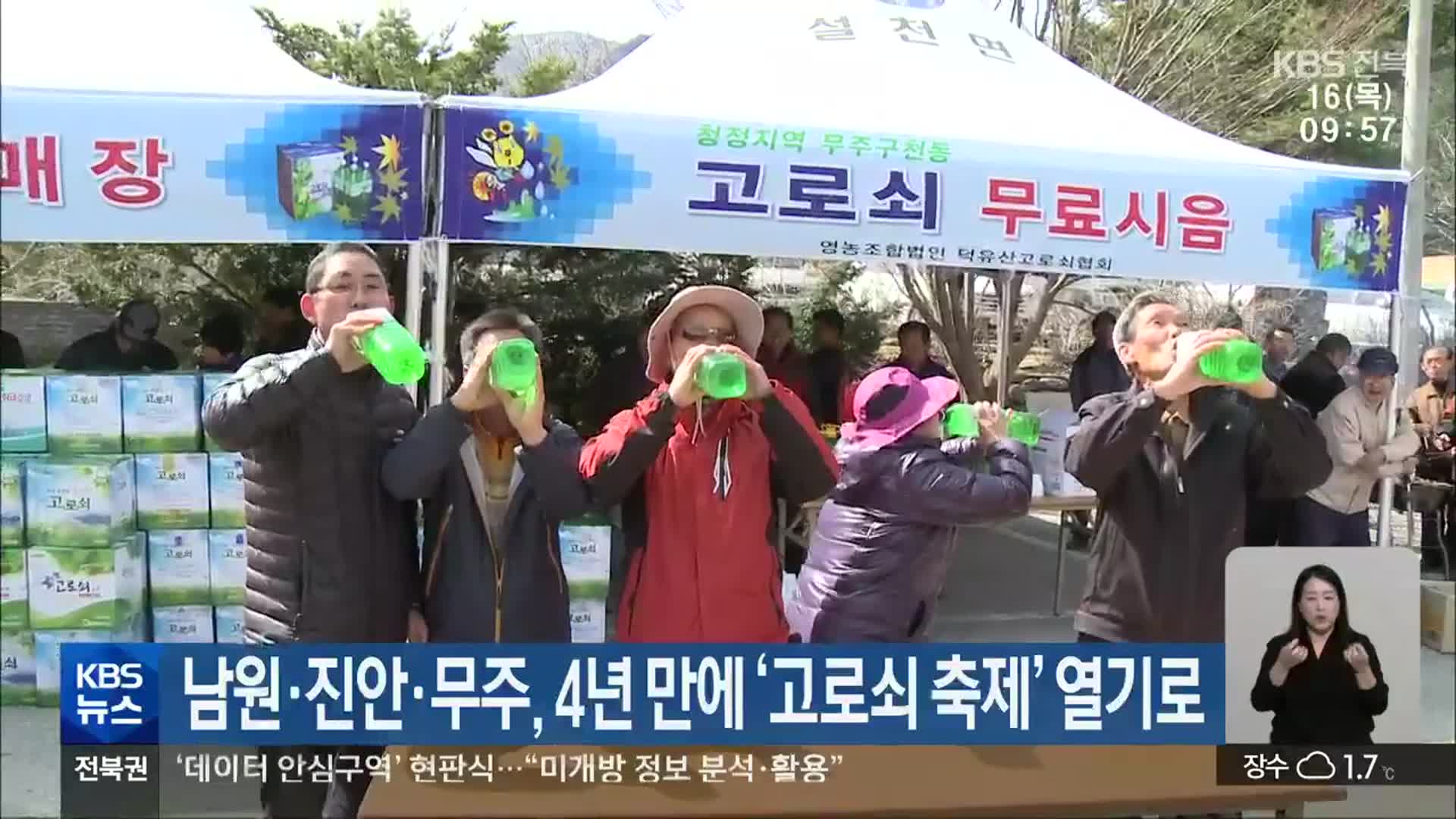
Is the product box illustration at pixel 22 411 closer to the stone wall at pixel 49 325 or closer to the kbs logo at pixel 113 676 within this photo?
the stone wall at pixel 49 325

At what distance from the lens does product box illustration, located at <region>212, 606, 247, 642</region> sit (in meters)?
2.11

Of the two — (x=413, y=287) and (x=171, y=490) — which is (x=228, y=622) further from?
(x=413, y=287)

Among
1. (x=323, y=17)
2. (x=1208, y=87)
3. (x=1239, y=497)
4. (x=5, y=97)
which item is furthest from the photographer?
(x=1208, y=87)

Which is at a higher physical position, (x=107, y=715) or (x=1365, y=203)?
(x=1365, y=203)

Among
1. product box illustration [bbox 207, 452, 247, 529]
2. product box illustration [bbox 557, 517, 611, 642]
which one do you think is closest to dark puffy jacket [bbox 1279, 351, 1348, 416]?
product box illustration [bbox 557, 517, 611, 642]

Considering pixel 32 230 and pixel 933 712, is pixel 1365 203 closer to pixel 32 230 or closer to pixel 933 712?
pixel 933 712

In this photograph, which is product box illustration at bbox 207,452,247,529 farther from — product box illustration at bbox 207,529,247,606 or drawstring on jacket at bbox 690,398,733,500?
drawstring on jacket at bbox 690,398,733,500

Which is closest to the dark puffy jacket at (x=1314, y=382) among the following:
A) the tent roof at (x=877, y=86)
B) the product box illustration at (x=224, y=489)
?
the tent roof at (x=877, y=86)

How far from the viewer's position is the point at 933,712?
1.98m

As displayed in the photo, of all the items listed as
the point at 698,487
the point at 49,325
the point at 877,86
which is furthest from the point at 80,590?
the point at 877,86

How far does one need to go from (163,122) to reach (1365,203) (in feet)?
7.27

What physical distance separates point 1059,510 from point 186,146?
207 cm

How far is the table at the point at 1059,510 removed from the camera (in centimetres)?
248

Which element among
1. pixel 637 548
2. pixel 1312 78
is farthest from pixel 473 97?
pixel 1312 78
